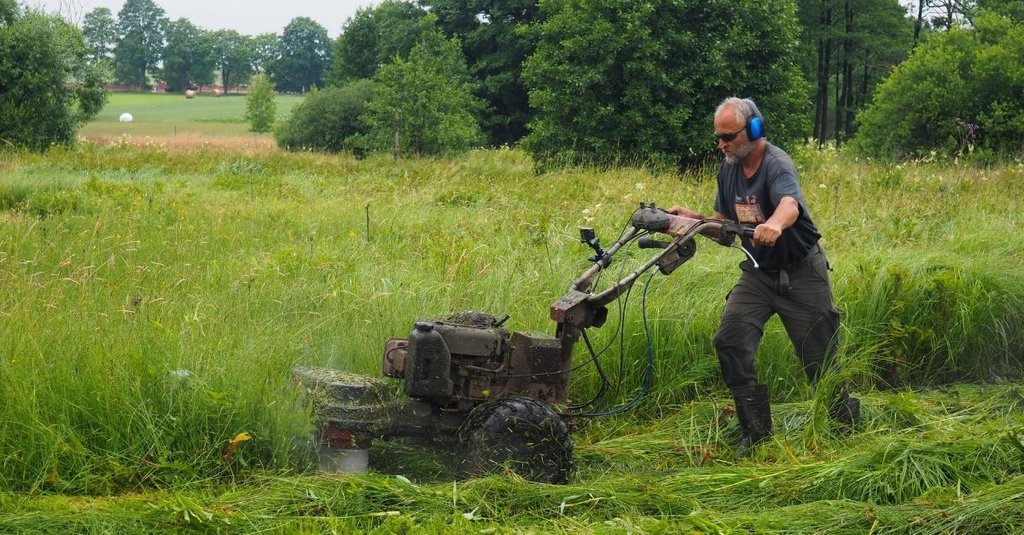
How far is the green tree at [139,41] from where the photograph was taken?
8181cm

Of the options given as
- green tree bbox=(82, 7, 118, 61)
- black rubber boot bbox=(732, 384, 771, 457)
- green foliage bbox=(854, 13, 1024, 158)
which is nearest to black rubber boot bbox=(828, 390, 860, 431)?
black rubber boot bbox=(732, 384, 771, 457)

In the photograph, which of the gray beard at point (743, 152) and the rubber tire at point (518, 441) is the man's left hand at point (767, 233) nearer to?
the gray beard at point (743, 152)

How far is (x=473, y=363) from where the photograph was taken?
511 cm

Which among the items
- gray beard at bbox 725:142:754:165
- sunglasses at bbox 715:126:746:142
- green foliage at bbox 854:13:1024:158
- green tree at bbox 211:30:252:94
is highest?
green tree at bbox 211:30:252:94

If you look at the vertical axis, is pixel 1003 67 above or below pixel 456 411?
above

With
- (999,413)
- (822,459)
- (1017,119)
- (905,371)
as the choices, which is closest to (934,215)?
(905,371)

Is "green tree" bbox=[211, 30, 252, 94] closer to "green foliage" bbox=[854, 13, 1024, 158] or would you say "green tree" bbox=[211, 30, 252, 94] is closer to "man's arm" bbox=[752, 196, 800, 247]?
"green foliage" bbox=[854, 13, 1024, 158]

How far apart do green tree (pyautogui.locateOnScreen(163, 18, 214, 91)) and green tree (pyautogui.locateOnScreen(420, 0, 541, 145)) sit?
176 ft

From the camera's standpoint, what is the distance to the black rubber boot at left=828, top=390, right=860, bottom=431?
572cm

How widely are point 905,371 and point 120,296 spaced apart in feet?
16.5

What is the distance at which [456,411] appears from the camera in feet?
16.9

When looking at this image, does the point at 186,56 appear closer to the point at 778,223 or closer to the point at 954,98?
the point at 954,98

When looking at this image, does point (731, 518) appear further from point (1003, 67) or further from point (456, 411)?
point (1003, 67)

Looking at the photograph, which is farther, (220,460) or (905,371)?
(905,371)
